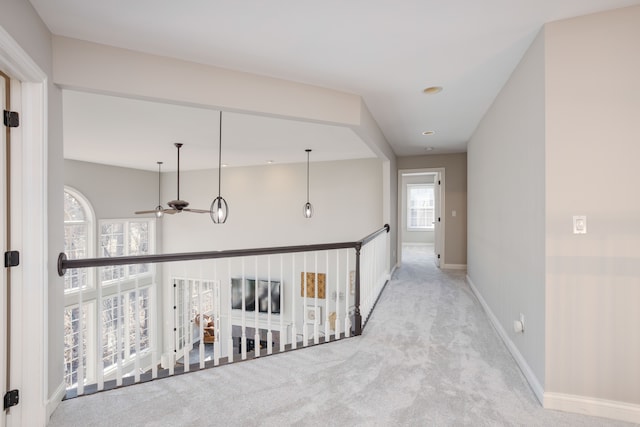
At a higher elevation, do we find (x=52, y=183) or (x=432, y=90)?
(x=432, y=90)

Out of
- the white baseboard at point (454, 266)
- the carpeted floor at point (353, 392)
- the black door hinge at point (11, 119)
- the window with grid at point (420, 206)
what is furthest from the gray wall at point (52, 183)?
the window with grid at point (420, 206)

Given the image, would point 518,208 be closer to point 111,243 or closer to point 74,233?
point 74,233

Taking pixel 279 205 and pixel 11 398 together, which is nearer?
pixel 11 398

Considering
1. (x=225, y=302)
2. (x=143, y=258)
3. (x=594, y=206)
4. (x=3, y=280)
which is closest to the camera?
(x=3, y=280)

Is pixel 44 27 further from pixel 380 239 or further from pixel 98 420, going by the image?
pixel 380 239

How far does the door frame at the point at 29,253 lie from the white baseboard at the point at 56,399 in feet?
0.17

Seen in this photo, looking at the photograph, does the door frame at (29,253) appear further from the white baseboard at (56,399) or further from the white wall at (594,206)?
the white wall at (594,206)

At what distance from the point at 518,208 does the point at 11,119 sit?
3.42 meters

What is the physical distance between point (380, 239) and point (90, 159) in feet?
20.4

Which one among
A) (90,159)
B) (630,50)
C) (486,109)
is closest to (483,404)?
(630,50)

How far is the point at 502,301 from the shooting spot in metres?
2.82

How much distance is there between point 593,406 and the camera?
1.75 meters

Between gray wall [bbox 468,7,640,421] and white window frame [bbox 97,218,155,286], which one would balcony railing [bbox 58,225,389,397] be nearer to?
white window frame [bbox 97,218,155,286]

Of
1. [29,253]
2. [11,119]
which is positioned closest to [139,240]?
[29,253]
